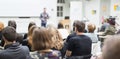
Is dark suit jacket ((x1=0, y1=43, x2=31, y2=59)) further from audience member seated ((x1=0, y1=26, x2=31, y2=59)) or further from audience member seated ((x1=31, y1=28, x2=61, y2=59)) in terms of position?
audience member seated ((x1=31, y1=28, x2=61, y2=59))

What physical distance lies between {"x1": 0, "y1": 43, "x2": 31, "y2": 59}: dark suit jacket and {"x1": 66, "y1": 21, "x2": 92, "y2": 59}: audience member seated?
1.34 meters

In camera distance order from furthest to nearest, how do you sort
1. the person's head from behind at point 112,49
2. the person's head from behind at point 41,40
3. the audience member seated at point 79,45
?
the audience member seated at point 79,45
the person's head from behind at point 41,40
the person's head from behind at point 112,49

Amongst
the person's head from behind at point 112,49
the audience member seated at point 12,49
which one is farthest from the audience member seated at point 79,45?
the person's head from behind at point 112,49

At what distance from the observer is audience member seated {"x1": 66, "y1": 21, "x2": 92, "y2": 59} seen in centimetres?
416

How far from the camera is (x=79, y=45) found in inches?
165

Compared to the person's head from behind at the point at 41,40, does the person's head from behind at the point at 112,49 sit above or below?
above

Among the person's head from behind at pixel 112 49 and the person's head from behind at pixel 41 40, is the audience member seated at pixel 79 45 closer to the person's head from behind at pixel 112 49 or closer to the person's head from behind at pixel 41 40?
the person's head from behind at pixel 41 40

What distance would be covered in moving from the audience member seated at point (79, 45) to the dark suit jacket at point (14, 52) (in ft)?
4.41

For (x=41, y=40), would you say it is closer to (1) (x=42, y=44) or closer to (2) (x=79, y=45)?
(1) (x=42, y=44)

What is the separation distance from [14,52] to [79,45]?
154cm

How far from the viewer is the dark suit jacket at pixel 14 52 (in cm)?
284

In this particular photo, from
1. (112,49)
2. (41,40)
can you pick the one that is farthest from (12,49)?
(112,49)

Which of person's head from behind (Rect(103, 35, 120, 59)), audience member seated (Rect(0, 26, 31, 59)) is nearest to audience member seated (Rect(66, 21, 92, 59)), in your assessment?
audience member seated (Rect(0, 26, 31, 59))

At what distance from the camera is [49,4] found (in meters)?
14.8
